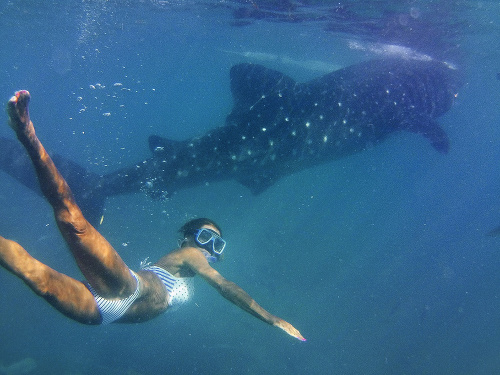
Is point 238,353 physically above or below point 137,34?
below

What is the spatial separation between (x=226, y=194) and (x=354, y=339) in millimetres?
9940

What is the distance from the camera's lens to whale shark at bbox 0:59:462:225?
28.8ft

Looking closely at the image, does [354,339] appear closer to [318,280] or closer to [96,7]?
[318,280]

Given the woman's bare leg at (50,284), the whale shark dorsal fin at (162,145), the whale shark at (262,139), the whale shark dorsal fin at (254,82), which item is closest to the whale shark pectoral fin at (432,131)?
the whale shark at (262,139)

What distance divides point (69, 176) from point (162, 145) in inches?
99.0

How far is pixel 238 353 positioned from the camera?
1227 cm

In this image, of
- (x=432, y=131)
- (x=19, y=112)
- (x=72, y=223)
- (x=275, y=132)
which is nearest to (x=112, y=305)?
(x=72, y=223)

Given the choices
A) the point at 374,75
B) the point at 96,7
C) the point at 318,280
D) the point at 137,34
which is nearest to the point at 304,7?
Answer: the point at 374,75

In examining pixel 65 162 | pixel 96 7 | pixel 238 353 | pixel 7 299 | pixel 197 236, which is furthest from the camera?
pixel 96 7

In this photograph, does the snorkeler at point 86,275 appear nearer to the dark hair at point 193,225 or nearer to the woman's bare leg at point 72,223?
the woman's bare leg at point 72,223

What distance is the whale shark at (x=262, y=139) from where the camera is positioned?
8.77 m

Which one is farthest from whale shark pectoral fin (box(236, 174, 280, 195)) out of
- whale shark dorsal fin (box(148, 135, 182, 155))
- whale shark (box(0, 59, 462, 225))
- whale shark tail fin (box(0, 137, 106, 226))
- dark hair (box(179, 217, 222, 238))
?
dark hair (box(179, 217, 222, 238))

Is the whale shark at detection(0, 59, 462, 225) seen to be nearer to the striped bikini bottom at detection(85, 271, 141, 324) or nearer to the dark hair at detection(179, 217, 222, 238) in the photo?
the dark hair at detection(179, 217, 222, 238)

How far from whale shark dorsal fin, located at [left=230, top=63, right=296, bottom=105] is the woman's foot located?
7227 mm
